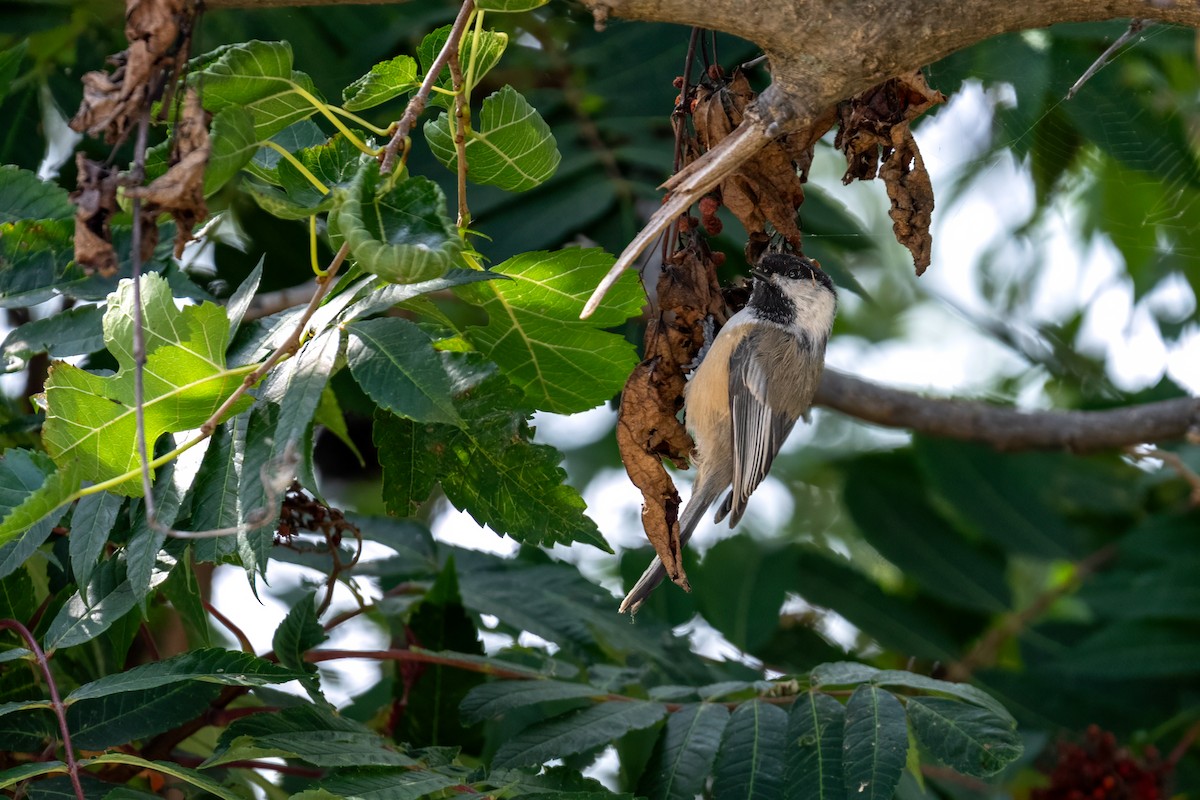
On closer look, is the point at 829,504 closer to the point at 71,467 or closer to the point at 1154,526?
the point at 1154,526

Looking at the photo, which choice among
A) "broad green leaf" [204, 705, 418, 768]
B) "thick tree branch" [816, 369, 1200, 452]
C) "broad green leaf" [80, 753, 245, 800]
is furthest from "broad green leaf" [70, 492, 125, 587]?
"thick tree branch" [816, 369, 1200, 452]

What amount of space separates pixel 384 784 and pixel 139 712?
0.51 metres

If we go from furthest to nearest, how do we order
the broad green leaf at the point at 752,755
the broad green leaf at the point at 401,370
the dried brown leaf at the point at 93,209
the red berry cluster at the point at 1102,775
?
the red berry cluster at the point at 1102,775, the broad green leaf at the point at 752,755, the broad green leaf at the point at 401,370, the dried brown leaf at the point at 93,209

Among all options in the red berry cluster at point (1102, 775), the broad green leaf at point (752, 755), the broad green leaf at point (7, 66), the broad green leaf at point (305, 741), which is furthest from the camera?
the red berry cluster at point (1102, 775)

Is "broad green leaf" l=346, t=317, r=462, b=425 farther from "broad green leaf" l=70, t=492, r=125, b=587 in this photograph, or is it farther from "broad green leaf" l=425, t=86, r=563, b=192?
"broad green leaf" l=70, t=492, r=125, b=587

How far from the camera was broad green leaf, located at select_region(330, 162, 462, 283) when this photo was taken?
4.91ft

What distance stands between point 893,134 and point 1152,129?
1.59 meters

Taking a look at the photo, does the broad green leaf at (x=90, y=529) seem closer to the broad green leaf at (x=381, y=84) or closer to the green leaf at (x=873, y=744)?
the broad green leaf at (x=381, y=84)

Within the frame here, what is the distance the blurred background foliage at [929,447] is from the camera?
315cm

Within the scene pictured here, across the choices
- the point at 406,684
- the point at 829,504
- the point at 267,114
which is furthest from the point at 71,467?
the point at 829,504

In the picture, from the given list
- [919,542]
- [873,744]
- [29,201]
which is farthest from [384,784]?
[919,542]

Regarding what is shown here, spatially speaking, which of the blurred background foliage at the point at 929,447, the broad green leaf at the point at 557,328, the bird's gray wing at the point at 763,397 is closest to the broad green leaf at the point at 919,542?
the blurred background foliage at the point at 929,447

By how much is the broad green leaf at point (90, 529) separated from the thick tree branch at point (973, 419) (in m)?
2.70

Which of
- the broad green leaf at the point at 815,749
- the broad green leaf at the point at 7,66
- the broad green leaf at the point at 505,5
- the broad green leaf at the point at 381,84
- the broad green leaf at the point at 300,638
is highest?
the broad green leaf at the point at 505,5
